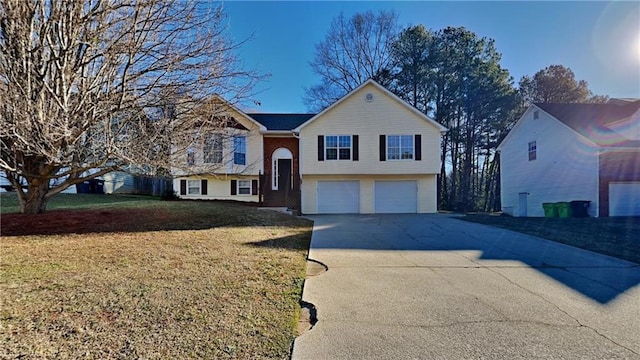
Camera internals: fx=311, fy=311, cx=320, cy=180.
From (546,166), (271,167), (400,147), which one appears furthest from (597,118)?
(271,167)

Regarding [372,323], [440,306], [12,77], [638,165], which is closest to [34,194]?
[12,77]

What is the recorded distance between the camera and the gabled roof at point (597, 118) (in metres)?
14.5

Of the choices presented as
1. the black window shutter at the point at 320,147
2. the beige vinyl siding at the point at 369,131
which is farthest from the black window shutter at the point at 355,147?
the black window shutter at the point at 320,147

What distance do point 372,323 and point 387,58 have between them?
26.7 metres

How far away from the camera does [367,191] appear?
659 inches

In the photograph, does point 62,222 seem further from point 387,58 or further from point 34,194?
point 387,58

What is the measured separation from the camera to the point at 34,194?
8883 millimetres

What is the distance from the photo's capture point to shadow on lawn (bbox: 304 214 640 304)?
16.8 feet

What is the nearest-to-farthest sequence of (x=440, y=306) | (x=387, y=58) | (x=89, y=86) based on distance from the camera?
1. (x=440, y=306)
2. (x=89, y=86)
3. (x=387, y=58)

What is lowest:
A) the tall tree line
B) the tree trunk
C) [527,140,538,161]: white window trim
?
the tree trunk

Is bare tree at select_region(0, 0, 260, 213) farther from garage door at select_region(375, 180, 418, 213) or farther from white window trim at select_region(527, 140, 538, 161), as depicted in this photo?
white window trim at select_region(527, 140, 538, 161)

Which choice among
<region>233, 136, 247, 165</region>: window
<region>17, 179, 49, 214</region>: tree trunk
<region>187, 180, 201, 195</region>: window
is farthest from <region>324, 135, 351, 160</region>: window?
<region>17, 179, 49, 214</region>: tree trunk

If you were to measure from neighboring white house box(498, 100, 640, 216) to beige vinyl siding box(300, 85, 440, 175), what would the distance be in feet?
20.2

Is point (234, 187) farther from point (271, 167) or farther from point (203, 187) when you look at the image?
point (271, 167)
